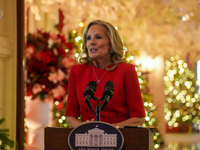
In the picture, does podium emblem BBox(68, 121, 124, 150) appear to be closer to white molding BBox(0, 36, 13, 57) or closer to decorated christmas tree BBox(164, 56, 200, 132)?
white molding BBox(0, 36, 13, 57)

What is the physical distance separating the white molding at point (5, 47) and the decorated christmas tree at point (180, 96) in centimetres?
885

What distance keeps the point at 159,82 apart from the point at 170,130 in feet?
13.9

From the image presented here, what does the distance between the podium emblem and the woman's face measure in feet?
2.24

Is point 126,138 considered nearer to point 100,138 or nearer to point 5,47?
point 100,138

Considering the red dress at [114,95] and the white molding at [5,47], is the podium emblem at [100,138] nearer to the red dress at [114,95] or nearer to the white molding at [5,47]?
the red dress at [114,95]

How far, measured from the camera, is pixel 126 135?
1.55 m

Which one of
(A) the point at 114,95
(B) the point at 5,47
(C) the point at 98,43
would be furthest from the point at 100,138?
(B) the point at 5,47

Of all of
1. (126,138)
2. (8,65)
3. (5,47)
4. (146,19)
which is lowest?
(126,138)

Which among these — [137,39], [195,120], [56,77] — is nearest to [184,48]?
[137,39]

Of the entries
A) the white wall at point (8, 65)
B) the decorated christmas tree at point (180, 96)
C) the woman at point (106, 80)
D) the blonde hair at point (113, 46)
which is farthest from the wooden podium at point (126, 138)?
the decorated christmas tree at point (180, 96)

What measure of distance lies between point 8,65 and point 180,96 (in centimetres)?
921

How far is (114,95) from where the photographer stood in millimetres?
2068

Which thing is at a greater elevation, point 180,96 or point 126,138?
point 180,96

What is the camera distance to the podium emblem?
1.52 metres
